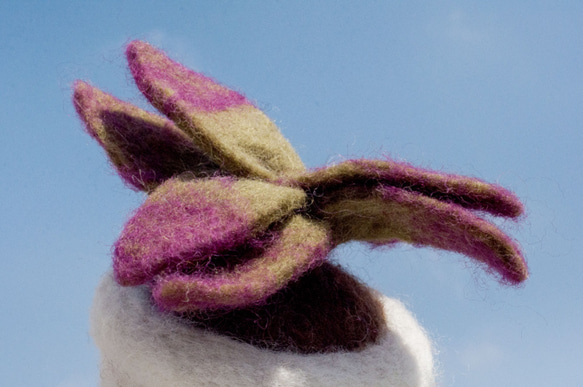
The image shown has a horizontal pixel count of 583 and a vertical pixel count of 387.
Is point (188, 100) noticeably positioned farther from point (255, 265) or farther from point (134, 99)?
point (255, 265)

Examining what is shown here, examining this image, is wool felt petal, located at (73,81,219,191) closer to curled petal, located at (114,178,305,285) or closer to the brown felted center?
curled petal, located at (114,178,305,285)

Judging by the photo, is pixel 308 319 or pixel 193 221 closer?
pixel 193 221

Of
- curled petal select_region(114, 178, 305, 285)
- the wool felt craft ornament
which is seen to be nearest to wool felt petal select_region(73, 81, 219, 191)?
the wool felt craft ornament

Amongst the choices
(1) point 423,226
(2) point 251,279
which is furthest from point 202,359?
(1) point 423,226

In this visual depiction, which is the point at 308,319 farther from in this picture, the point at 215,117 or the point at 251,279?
the point at 215,117

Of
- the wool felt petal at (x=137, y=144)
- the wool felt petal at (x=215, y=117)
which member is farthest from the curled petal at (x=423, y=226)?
the wool felt petal at (x=137, y=144)

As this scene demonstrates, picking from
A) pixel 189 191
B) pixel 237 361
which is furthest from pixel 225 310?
pixel 189 191

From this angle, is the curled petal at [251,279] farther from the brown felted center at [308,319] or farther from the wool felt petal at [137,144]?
the wool felt petal at [137,144]
